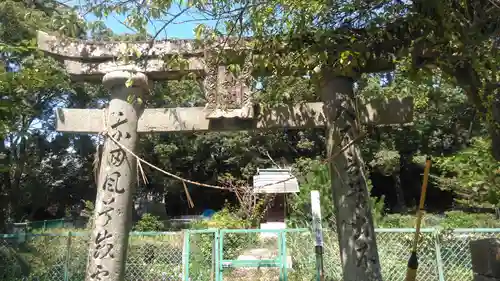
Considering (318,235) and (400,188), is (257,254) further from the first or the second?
(400,188)

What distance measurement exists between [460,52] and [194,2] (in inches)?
87.4

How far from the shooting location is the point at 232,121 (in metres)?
4.37

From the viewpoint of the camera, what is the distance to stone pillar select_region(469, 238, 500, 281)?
331cm

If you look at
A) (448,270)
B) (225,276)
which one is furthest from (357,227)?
(225,276)

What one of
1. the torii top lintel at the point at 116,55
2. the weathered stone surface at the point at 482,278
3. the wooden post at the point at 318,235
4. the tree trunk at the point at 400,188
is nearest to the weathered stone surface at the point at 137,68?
the torii top lintel at the point at 116,55

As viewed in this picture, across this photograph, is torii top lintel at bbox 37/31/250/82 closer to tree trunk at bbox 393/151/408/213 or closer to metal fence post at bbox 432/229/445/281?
metal fence post at bbox 432/229/445/281

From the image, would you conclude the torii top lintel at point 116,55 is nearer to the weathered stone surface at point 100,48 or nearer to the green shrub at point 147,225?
the weathered stone surface at point 100,48

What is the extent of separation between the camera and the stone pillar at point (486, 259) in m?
3.31

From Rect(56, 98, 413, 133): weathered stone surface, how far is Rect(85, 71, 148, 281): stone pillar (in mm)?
178

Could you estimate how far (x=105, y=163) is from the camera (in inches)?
170

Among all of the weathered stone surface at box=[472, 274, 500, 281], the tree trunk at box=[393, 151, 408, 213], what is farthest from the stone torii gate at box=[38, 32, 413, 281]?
the tree trunk at box=[393, 151, 408, 213]

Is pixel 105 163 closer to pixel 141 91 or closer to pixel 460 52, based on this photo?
pixel 141 91

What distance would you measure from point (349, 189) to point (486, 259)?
4.07 feet

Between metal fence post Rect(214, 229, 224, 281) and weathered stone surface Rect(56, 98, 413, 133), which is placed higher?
weathered stone surface Rect(56, 98, 413, 133)
